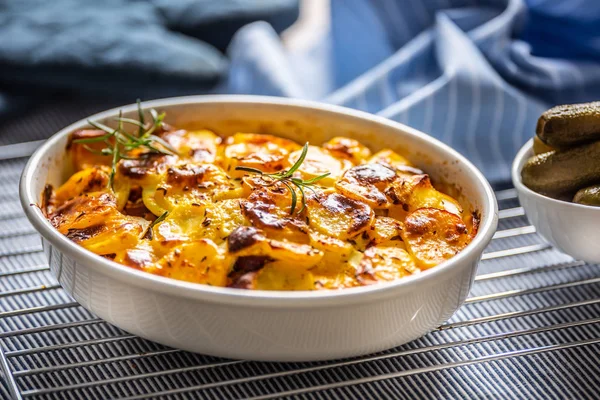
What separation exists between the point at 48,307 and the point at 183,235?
45 centimetres

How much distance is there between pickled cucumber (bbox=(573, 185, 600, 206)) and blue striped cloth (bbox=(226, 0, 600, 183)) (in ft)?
2.36

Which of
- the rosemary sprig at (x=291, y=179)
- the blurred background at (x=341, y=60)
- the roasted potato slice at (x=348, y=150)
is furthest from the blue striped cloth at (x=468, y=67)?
the rosemary sprig at (x=291, y=179)

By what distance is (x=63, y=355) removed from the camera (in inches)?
72.1

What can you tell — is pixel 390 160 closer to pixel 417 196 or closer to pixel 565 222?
pixel 417 196

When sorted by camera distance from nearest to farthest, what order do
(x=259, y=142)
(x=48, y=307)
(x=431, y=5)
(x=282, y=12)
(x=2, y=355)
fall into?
1. (x=2, y=355)
2. (x=48, y=307)
3. (x=259, y=142)
4. (x=431, y=5)
5. (x=282, y=12)

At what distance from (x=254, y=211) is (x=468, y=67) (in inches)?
53.5

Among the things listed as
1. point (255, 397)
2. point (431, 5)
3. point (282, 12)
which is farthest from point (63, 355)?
point (282, 12)

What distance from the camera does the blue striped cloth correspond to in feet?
9.08

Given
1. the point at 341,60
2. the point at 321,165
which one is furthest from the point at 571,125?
the point at 341,60

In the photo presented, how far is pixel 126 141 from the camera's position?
220cm

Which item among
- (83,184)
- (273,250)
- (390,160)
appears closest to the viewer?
(273,250)

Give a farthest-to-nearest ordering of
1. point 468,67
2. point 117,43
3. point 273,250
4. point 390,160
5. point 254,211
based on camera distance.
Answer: point 117,43
point 468,67
point 390,160
point 254,211
point 273,250

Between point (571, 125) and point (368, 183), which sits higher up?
point (571, 125)

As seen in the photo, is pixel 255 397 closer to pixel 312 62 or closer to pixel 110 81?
pixel 110 81
